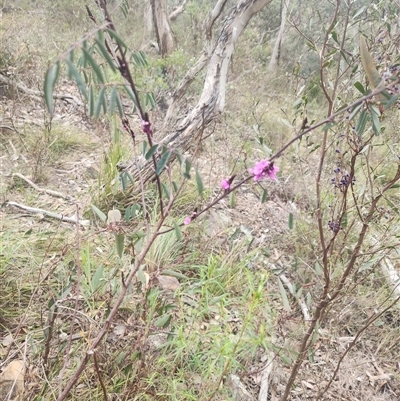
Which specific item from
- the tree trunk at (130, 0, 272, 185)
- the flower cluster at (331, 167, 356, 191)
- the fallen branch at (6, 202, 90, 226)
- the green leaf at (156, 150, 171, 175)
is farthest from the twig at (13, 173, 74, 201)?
the green leaf at (156, 150, 171, 175)

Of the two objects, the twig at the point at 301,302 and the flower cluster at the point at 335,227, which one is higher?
the flower cluster at the point at 335,227

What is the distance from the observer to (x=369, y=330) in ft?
7.40

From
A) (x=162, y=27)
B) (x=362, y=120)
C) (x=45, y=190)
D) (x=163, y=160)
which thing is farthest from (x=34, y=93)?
(x=362, y=120)

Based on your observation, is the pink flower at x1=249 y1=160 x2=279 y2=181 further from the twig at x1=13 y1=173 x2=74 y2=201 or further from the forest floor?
the twig at x1=13 y1=173 x2=74 y2=201

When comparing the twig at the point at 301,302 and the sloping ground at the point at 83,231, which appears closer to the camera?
the sloping ground at the point at 83,231

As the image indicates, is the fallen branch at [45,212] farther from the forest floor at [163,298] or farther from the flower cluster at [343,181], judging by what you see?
the flower cluster at [343,181]

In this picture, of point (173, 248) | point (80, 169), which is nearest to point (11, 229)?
point (173, 248)

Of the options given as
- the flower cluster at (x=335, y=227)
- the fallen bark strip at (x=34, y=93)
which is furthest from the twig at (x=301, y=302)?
the fallen bark strip at (x=34, y=93)

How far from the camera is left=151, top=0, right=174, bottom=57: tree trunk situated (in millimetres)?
5551

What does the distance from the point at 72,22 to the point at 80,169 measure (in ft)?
16.5

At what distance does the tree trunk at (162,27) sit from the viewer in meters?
5.55

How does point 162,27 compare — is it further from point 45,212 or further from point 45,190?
point 45,212

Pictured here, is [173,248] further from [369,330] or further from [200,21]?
[200,21]

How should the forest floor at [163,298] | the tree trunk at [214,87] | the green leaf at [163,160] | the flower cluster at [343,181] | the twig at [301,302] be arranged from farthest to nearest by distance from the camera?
the tree trunk at [214,87], the twig at [301,302], the forest floor at [163,298], the flower cluster at [343,181], the green leaf at [163,160]
